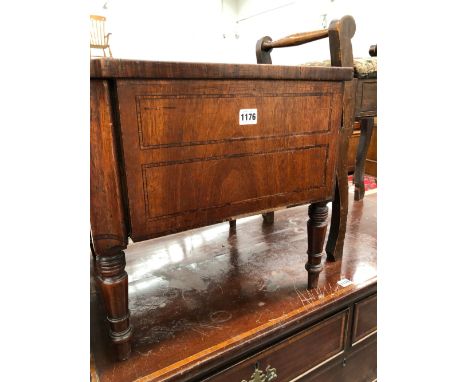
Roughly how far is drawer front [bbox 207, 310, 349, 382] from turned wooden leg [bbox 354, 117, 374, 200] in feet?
2.72

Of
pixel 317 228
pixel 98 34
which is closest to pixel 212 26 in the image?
pixel 98 34

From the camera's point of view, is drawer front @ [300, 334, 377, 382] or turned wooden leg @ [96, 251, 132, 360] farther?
drawer front @ [300, 334, 377, 382]

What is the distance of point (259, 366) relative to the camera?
793 mm

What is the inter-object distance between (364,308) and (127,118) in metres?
0.82

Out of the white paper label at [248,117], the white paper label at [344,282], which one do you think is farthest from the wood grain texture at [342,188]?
the white paper label at [248,117]

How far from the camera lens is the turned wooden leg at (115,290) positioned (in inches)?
24.0

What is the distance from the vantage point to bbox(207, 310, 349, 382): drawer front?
30.3 inches

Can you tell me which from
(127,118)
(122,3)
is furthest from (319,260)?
(122,3)

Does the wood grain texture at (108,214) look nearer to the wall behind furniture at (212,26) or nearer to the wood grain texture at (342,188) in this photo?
the wood grain texture at (342,188)

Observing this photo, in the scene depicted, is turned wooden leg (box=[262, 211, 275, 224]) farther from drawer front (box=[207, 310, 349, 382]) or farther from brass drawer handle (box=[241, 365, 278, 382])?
brass drawer handle (box=[241, 365, 278, 382])

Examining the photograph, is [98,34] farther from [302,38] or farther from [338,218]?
[338,218]

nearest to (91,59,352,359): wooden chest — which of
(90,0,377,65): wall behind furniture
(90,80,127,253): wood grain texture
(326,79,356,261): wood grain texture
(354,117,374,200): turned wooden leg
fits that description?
(90,80,127,253): wood grain texture
